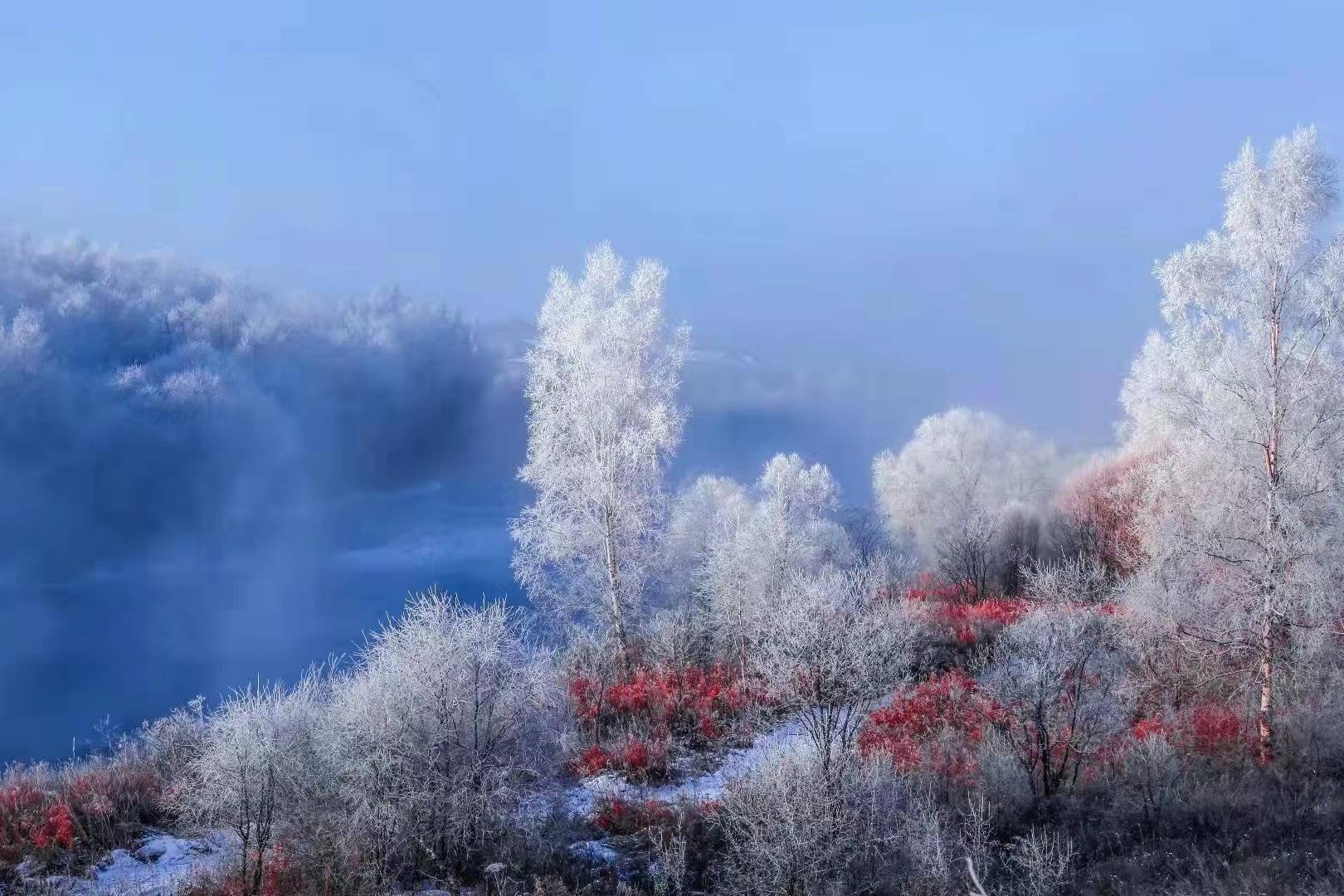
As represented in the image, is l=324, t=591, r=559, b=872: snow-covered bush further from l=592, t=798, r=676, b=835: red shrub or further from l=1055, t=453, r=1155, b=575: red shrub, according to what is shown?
l=1055, t=453, r=1155, b=575: red shrub

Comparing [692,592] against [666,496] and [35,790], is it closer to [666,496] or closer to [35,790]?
[666,496]

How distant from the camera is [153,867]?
Answer: 41.0 ft

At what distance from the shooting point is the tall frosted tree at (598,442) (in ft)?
70.3

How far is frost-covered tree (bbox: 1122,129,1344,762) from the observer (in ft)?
47.8

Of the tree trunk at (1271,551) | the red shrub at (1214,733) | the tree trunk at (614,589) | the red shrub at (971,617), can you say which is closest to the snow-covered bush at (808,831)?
the red shrub at (1214,733)

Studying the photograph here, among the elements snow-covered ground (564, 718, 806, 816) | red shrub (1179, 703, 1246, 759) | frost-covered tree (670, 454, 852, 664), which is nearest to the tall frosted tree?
frost-covered tree (670, 454, 852, 664)

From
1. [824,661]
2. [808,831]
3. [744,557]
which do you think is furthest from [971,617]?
[808,831]

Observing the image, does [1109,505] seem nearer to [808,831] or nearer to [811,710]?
[811,710]

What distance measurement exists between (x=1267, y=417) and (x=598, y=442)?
524 inches

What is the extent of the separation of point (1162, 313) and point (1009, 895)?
1080 centimetres

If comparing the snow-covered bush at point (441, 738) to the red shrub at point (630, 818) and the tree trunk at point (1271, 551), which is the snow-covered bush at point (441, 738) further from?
the tree trunk at point (1271, 551)

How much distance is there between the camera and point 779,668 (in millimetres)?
14297

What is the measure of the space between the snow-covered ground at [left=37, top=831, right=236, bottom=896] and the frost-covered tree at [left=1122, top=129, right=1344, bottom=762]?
1517 cm

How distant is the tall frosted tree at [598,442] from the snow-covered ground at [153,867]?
362 inches
